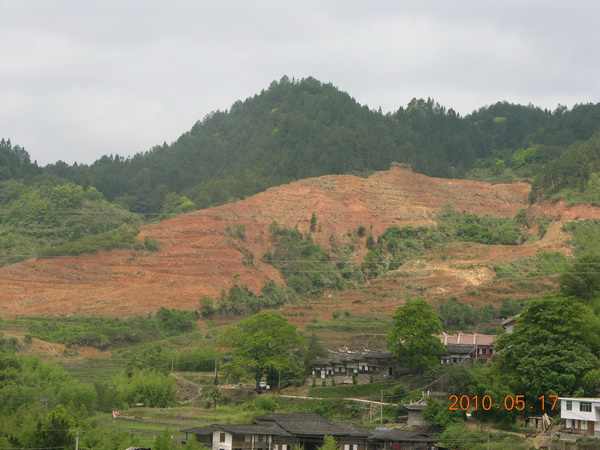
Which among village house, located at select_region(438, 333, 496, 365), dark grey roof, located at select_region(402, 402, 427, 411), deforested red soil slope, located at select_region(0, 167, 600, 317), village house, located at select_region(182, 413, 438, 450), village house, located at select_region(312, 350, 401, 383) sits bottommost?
village house, located at select_region(182, 413, 438, 450)

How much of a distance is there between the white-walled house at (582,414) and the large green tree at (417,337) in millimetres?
13452

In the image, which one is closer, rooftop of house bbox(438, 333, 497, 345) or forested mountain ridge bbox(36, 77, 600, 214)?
rooftop of house bbox(438, 333, 497, 345)

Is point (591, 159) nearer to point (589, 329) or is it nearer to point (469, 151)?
point (469, 151)

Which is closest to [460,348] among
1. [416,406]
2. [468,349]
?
A: [468,349]

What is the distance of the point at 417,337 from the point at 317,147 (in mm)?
87006

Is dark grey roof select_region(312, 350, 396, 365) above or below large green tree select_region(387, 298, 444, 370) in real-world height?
below

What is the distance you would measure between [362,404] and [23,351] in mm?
32392

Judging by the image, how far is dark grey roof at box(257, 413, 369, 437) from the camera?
2016 inches

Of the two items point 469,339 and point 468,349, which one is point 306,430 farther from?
point 469,339

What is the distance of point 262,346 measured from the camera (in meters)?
68.6

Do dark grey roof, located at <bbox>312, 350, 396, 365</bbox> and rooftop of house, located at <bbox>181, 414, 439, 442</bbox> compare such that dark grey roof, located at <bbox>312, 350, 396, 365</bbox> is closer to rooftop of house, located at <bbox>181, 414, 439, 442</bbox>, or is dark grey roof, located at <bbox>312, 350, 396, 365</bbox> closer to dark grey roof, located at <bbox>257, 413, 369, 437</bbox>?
dark grey roof, located at <bbox>257, 413, 369, 437</bbox>

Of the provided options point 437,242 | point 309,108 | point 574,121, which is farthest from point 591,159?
point 309,108

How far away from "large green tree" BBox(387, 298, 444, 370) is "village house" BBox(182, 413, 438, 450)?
11.0m
